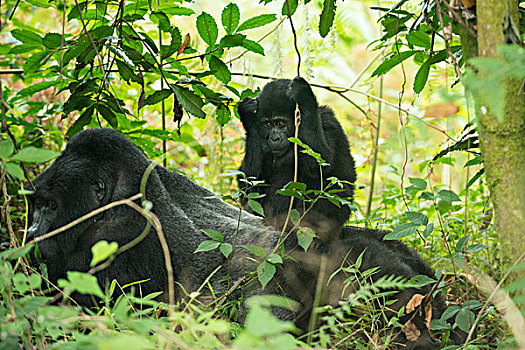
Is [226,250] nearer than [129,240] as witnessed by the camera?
Yes

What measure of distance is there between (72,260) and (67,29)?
→ 3746 millimetres

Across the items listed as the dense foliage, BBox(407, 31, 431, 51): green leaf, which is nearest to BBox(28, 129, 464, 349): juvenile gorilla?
the dense foliage

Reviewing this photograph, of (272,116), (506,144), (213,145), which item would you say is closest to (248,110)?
(272,116)

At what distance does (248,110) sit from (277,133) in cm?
23

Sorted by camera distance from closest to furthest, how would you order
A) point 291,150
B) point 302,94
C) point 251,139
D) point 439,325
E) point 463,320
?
point 463,320 → point 439,325 → point 302,94 → point 291,150 → point 251,139

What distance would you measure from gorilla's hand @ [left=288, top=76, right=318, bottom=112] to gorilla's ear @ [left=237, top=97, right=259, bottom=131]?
0.95 feet

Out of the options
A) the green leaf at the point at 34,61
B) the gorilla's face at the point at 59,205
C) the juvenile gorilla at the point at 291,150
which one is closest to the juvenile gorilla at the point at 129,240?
the gorilla's face at the point at 59,205

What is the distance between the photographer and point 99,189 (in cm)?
279

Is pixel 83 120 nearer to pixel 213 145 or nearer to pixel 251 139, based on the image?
pixel 251 139

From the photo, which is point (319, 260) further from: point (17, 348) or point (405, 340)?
point (17, 348)

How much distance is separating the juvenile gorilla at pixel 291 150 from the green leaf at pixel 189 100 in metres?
0.64

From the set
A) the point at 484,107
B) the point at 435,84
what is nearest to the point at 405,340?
the point at 484,107

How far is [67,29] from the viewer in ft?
18.6

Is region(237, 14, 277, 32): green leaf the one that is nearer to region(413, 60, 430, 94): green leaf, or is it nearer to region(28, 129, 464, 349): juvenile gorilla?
region(413, 60, 430, 94): green leaf
